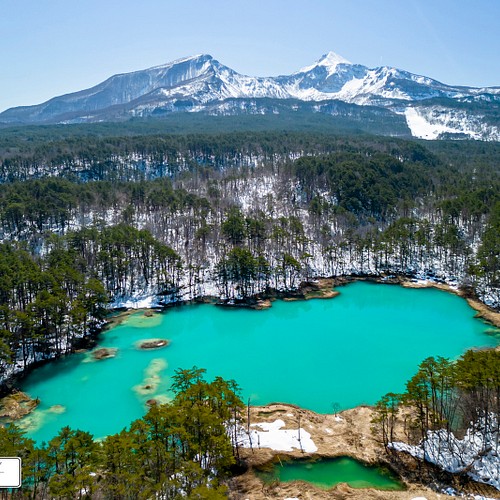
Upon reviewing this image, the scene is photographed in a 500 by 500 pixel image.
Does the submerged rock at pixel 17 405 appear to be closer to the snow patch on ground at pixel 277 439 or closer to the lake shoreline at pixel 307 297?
the lake shoreline at pixel 307 297

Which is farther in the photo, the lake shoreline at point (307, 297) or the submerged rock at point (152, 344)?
the lake shoreline at point (307, 297)

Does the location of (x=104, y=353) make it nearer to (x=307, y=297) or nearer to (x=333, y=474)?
(x=333, y=474)

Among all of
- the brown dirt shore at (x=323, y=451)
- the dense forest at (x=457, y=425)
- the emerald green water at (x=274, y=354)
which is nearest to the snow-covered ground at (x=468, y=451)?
the dense forest at (x=457, y=425)

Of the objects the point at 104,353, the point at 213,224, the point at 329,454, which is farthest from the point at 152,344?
the point at 213,224

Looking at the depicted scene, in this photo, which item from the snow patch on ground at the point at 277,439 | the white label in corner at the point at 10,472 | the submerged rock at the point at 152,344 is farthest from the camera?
the submerged rock at the point at 152,344

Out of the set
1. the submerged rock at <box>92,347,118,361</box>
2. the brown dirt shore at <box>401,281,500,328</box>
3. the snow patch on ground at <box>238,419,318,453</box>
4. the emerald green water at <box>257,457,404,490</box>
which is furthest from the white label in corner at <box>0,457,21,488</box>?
the brown dirt shore at <box>401,281,500,328</box>

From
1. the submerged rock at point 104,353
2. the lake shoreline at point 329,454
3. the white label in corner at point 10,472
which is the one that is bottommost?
the lake shoreline at point 329,454

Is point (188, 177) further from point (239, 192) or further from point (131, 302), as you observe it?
point (131, 302)

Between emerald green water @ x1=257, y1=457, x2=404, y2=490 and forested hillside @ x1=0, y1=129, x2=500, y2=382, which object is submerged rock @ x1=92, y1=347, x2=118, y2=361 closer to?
forested hillside @ x1=0, y1=129, x2=500, y2=382
